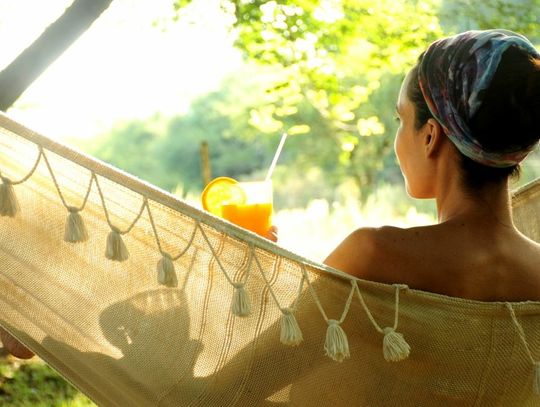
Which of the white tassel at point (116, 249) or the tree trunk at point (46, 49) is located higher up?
the white tassel at point (116, 249)

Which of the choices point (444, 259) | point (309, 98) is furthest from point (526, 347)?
point (309, 98)

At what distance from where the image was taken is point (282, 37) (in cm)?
403

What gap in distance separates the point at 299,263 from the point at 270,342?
0.52 ft

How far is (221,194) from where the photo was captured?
74.3 inches

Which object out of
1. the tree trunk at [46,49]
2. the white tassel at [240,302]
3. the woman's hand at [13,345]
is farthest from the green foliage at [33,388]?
the white tassel at [240,302]

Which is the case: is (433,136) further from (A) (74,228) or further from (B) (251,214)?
(A) (74,228)

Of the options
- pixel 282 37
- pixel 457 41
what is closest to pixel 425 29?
pixel 282 37

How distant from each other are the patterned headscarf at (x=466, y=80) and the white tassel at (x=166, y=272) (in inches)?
20.8

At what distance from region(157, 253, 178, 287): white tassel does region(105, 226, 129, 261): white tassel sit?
81 mm

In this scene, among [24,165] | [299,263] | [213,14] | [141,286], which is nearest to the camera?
[299,263]

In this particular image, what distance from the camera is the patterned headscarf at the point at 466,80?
1404mm

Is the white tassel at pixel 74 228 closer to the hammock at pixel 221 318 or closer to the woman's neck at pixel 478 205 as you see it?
the hammock at pixel 221 318

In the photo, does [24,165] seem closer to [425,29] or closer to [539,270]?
[539,270]

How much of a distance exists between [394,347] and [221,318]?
0.99ft
